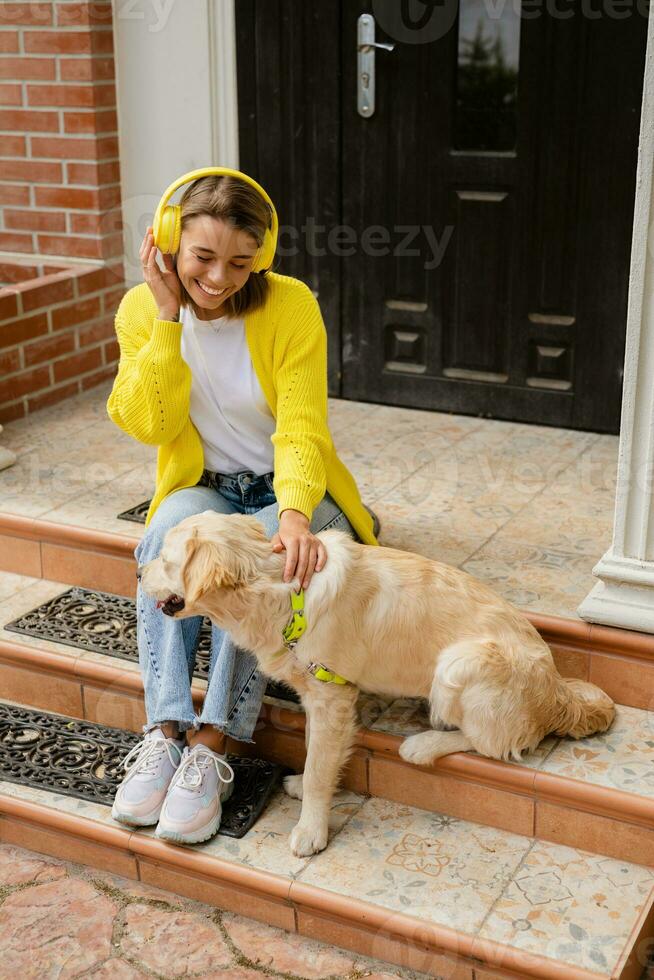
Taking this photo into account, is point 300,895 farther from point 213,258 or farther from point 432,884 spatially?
point 213,258

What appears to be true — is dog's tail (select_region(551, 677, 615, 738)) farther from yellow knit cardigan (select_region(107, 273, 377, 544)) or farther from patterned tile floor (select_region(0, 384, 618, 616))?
yellow knit cardigan (select_region(107, 273, 377, 544))

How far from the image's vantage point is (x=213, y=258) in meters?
2.85

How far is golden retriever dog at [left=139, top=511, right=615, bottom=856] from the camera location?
106 inches

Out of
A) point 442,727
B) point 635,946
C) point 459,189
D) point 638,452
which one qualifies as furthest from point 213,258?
point 459,189

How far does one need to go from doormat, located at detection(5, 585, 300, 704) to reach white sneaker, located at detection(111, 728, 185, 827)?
0.37 meters

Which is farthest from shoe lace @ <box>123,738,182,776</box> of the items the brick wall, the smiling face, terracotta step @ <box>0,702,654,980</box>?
the brick wall

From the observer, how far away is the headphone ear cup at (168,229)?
2.83 metres

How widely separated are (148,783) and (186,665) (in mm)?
301

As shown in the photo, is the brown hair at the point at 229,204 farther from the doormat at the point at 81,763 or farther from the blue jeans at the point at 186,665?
the doormat at the point at 81,763

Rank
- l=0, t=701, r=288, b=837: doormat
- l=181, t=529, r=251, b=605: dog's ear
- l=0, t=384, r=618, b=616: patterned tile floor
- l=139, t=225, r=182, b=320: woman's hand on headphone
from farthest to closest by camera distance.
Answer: l=0, t=384, r=618, b=616: patterned tile floor, l=0, t=701, r=288, b=837: doormat, l=139, t=225, r=182, b=320: woman's hand on headphone, l=181, t=529, r=251, b=605: dog's ear

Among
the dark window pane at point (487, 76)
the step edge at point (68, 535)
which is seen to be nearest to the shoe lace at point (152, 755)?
the step edge at point (68, 535)

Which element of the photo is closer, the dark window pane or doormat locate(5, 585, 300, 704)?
doormat locate(5, 585, 300, 704)

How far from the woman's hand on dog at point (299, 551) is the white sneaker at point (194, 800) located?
550mm

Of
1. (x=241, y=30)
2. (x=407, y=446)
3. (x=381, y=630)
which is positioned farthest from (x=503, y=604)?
(x=241, y=30)
